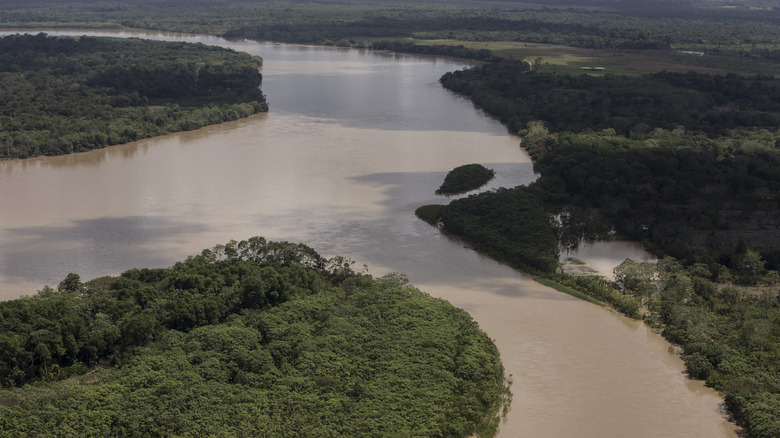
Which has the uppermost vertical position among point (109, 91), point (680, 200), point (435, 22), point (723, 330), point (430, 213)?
point (435, 22)

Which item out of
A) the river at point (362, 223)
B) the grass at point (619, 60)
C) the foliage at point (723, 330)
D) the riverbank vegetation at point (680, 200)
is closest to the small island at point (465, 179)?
the river at point (362, 223)

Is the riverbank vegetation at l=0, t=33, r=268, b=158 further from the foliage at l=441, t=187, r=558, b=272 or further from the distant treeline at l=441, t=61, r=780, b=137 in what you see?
the foliage at l=441, t=187, r=558, b=272

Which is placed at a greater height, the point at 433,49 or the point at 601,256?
the point at 433,49

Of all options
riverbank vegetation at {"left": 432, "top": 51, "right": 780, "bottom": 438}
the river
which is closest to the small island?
the river

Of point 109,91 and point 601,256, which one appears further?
point 109,91

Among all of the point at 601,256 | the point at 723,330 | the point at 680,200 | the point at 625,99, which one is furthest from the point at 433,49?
the point at 723,330

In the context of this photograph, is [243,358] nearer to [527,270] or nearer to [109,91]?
[527,270]

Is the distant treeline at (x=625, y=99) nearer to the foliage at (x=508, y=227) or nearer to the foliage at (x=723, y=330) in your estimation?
the foliage at (x=508, y=227)
